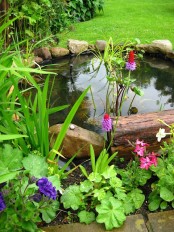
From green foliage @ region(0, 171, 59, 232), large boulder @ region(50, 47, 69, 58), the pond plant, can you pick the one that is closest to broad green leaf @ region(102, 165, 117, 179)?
the pond plant

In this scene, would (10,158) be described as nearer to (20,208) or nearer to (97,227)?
(20,208)

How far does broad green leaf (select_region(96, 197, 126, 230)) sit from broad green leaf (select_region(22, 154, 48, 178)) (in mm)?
402

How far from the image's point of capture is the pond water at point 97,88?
3.96 metres

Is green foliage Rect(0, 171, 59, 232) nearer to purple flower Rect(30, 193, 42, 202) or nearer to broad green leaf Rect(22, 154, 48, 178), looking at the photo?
purple flower Rect(30, 193, 42, 202)

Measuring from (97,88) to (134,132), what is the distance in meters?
2.05

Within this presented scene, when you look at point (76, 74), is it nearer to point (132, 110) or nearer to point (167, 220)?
point (132, 110)

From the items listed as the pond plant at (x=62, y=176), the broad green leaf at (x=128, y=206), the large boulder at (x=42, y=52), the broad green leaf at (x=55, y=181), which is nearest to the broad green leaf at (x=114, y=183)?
the pond plant at (x=62, y=176)

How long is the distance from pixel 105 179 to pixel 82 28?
6348 millimetres

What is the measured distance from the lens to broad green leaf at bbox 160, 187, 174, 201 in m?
2.22

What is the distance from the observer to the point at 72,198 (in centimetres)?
223

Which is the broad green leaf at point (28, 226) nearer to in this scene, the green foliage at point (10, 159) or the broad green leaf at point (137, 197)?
the green foliage at point (10, 159)

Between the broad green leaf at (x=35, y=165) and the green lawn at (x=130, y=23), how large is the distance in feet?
13.3

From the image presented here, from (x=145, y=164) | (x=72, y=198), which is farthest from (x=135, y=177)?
(x=72, y=198)

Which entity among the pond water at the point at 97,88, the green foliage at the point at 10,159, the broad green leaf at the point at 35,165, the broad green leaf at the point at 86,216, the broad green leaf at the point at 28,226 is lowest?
the pond water at the point at 97,88
